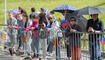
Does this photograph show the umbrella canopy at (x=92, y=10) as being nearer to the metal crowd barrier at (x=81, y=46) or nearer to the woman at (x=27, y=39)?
the metal crowd barrier at (x=81, y=46)

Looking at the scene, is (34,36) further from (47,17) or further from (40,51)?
(47,17)

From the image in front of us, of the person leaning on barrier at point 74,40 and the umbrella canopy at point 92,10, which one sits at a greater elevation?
the umbrella canopy at point 92,10

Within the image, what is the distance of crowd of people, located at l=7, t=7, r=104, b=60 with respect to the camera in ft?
22.2

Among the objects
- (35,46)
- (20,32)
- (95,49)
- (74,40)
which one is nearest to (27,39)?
(35,46)

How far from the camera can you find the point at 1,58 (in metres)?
9.98

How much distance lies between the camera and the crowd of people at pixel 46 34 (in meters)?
6.76

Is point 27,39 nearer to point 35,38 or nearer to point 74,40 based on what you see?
point 35,38

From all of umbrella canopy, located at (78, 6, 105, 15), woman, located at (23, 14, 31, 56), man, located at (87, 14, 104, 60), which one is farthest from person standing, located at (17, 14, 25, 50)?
man, located at (87, 14, 104, 60)

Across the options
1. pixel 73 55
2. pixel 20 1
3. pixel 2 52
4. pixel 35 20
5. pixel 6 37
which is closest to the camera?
pixel 73 55

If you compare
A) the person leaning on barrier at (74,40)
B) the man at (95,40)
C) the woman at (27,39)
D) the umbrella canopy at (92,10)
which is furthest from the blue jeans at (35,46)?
the man at (95,40)

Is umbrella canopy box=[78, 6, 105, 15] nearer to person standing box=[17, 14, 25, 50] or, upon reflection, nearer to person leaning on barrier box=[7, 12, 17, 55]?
person standing box=[17, 14, 25, 50]

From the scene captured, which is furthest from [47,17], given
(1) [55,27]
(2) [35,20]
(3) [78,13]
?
(3) [78,13]

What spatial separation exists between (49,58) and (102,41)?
2.76m

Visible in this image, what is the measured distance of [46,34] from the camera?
7.90 meters
